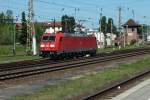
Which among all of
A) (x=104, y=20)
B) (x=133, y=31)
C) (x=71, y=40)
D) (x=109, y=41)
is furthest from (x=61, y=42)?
(x=104, y=20)

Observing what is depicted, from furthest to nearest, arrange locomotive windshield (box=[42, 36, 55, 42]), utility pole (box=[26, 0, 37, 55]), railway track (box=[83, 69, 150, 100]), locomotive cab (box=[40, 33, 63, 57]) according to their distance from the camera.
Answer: utility pole (box=[26, 0, 37, 55]), locomotive windshield (box=[42, 36, 55, 42]), locomotive cab (box=[40, 33, 63, 57]), railway track (box=[83, 69, 150, 100])

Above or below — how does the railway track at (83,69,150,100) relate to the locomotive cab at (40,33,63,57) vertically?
below

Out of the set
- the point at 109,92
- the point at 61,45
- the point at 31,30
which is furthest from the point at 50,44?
the point at 109,92

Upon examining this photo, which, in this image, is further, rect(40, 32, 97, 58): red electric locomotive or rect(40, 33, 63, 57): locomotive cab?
rect(40, 32, 97, 58): red electric locomotive

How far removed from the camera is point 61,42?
1857 inches

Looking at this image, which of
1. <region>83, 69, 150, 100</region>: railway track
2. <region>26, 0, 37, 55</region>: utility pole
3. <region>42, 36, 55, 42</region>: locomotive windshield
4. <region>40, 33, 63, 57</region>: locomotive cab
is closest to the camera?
<region>83, 69, 150, 100</region>: railway track

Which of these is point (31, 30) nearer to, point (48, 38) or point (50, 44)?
point (48, 38)

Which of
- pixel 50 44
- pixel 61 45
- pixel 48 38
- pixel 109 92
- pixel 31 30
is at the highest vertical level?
pixel 31 30

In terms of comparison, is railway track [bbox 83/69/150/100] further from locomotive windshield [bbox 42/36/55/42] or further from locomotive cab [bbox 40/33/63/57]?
locomotive windshield [bbox 42/36/55/42]

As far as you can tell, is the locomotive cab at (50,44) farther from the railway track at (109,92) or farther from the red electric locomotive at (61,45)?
the railway track at (109,92)

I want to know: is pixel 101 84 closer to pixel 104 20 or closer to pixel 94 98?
pixel 94 98

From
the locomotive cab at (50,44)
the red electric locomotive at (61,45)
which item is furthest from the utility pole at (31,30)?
the locomotive cab at (50,44)

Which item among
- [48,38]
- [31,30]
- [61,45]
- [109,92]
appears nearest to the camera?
[109,92]

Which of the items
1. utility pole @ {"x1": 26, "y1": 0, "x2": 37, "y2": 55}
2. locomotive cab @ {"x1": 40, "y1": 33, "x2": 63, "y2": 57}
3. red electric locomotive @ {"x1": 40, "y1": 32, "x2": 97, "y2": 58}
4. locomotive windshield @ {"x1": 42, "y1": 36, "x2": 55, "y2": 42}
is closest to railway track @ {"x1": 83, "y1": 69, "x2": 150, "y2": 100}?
locomotive cab @ {"x1": 40, "y1": 33, "x2": 63, "y2": 57}
